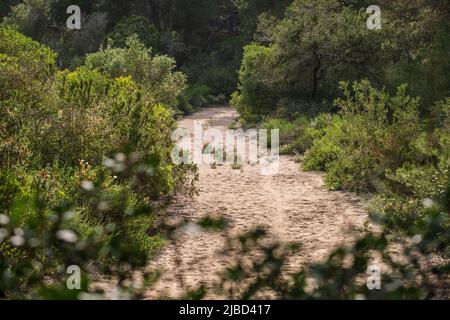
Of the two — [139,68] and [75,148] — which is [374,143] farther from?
[139,68]

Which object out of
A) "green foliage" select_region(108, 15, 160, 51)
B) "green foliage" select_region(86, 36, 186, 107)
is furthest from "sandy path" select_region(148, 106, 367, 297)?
"green foliage" select_region(108, 15, 160, 51)

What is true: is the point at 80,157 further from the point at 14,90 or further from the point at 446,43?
the point at 446,43

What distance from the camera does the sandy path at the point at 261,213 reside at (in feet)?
25.7

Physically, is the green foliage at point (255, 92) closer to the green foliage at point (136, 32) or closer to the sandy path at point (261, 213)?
the sandy path at point (261, 213)

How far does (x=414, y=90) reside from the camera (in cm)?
1770

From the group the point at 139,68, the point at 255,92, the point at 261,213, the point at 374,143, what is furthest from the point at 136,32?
the point at 261,213

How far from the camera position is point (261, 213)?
34.8 feet

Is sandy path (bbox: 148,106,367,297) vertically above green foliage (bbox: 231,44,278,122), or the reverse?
green foliage (bbox: 231,44,278,122)

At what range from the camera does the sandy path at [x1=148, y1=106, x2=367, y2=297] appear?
782cm

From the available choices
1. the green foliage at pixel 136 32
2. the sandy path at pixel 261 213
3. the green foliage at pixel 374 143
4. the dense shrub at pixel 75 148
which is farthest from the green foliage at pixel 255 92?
the green foliage at pixel 136 32

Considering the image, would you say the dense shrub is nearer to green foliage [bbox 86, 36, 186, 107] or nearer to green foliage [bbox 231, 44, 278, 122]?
green foliage [bbox 86, 36, 186, 107]
